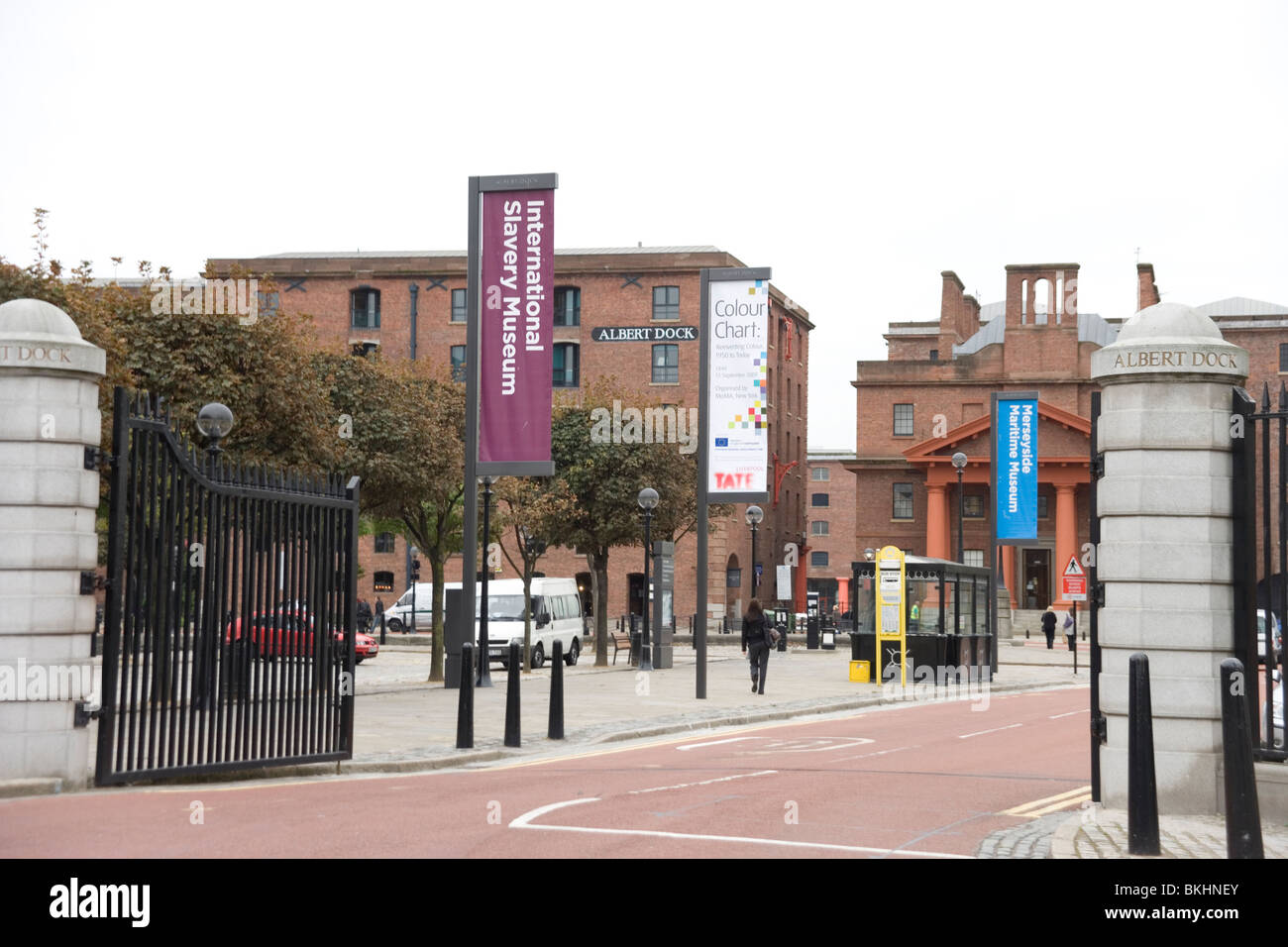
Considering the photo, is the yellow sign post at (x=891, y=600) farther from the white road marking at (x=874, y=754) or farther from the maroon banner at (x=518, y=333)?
the white road marking at (x=874, y=754)

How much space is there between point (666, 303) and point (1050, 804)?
204ft

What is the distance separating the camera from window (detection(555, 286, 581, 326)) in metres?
74.1

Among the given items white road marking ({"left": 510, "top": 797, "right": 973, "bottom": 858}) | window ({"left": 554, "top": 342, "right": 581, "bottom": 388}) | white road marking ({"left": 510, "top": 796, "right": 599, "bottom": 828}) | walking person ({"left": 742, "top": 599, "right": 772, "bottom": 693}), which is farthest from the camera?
window ({"left": 554, "top": 342, "right": 581, "bottom": 388})

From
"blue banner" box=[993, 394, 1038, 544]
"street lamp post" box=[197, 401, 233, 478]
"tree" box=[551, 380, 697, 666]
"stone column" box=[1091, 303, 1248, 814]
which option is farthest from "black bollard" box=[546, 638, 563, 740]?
"blue banner" box=[993, 394, 1038, 544]

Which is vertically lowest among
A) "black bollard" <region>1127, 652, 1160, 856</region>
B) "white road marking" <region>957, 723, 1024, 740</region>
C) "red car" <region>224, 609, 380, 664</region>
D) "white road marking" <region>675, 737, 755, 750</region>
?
"white road marking" <region>957, 723, 1024, 740</region>

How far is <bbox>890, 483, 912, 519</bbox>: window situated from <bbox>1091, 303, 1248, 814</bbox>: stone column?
70465mm

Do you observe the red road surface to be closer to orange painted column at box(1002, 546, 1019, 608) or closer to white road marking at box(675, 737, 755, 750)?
white road marking at box(675, 737, 755, 750)

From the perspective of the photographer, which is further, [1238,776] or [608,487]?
[608,487]

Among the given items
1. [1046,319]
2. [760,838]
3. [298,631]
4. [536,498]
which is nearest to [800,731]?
[298,631]

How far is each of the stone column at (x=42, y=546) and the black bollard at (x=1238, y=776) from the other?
8.09 meters

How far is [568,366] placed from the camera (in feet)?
Answer: 243

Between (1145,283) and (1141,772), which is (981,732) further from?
(1145,283)

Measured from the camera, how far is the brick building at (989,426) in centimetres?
7375

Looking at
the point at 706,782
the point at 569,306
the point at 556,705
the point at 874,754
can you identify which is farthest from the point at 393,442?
the point at 569,306
